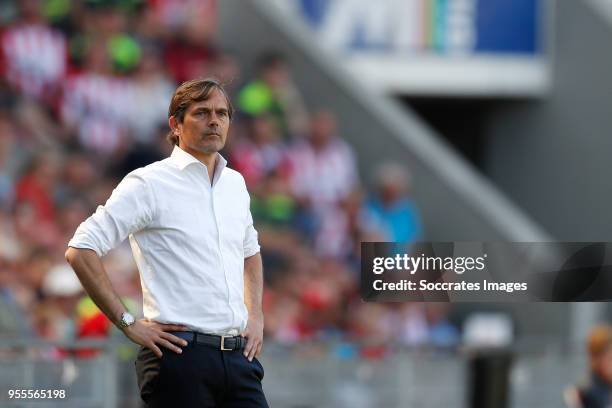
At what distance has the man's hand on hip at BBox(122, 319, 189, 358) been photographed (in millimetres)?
4828

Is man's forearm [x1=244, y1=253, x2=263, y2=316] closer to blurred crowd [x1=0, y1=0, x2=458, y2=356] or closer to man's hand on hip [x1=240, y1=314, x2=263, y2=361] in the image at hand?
man's hand on hip [x1=240, y1=314, x2=263, y2=361]

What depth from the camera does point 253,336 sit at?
507 cm

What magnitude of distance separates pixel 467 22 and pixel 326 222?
541 centimetres

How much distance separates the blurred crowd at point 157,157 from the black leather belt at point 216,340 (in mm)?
5576

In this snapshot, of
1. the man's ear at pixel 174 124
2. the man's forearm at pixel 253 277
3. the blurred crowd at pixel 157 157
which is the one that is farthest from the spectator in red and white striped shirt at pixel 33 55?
the man's ear at pixel 174 124

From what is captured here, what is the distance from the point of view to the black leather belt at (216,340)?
488 cm

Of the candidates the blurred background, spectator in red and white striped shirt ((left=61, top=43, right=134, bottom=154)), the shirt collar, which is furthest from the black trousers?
spectator in red and white striped shirt ((left=61, top=43, right=134, bottom=154))

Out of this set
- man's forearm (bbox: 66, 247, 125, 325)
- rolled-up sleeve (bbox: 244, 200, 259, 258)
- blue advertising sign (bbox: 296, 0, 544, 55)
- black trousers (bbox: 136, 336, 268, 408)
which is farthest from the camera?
blue advertising sign (bbox: 296, 0, 544, 55)

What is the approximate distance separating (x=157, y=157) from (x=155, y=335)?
298 inches

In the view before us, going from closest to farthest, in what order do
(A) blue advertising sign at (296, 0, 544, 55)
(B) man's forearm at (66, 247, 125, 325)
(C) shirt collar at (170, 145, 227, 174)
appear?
1. (B) man's forearm at (66, 247, 125, 325)
2. (C) shirt collar at (170, 145, 227, 174)
3. (A) blue advertising sign at (296, 0, 544, 55)

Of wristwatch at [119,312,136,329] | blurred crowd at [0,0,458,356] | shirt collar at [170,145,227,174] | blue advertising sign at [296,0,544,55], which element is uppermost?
blue advertising sign at [296,0,544,55]

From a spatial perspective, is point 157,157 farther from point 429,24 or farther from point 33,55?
point 429,24

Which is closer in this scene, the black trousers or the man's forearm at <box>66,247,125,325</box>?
the man's forearm at <box>66,247,125,325</box>

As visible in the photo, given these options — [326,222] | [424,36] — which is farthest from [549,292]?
[424,36]
